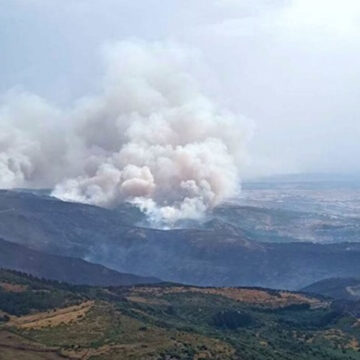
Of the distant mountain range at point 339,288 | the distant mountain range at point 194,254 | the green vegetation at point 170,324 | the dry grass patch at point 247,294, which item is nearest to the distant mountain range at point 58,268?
the distant mountain range at point 194,254

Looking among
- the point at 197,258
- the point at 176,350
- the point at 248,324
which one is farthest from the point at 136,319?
the point at 197,258

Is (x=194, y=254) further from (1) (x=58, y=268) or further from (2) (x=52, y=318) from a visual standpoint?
(2) (x=52, y=318)

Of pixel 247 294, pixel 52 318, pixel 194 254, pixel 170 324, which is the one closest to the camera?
pixel 52 318

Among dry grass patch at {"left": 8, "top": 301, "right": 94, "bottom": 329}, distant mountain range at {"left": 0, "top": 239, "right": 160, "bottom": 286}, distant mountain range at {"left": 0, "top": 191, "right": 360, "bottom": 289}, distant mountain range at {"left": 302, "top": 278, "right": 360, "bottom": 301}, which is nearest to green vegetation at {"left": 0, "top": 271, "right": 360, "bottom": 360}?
dry grass patch at {"left": 8, "top": 301, "right": 94, "bottom": 329}

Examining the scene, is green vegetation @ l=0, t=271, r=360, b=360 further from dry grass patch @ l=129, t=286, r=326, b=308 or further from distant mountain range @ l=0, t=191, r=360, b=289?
distant mountain range @ l=0, t=191, r=360, b=289

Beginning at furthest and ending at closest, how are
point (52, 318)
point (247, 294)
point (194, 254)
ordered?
1. point (194, 254)
2. point (247, 294)
3. point (52, 318)

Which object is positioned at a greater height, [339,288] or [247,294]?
[247,294]

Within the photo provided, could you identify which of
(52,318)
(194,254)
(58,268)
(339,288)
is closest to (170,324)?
(52,318)

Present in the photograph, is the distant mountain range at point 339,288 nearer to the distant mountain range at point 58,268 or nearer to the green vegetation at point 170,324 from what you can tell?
the green vegetation at point 170,324
